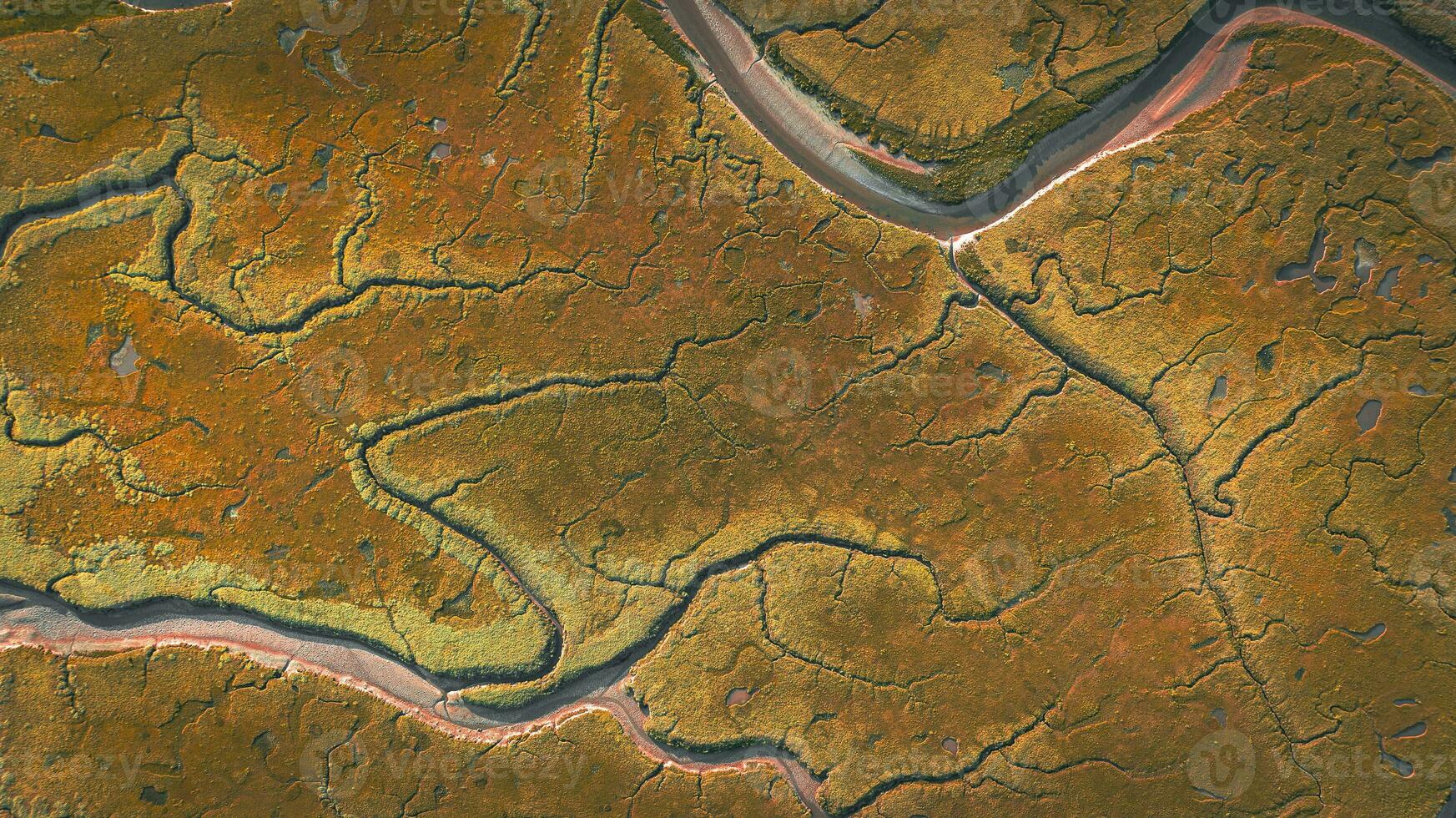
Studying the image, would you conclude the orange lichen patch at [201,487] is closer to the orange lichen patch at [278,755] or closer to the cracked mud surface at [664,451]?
the cracked mud surface at [664,451]

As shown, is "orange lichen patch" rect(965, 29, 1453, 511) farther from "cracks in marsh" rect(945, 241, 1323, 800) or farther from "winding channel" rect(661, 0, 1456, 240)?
"winding channel" rect(661, 0, 1456, 240)

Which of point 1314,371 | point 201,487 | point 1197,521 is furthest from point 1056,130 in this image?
point 201,487

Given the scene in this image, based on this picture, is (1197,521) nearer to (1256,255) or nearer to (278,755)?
(1256,255)

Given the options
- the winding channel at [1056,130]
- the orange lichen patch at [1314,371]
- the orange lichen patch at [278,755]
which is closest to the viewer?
the orange lichen patch at [278,755]

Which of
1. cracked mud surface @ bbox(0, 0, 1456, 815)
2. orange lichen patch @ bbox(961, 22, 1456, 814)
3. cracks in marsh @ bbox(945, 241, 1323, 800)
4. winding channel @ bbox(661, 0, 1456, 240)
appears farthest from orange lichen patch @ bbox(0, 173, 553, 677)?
cracks in marsh @ bbox(945, 241, 1323, 800)

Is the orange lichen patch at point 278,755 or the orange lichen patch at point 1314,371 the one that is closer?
the orange lichen patch at point 278,755

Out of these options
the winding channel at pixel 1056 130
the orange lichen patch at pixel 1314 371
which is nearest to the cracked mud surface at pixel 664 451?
the orange lichen patch at pixel 1314 371
